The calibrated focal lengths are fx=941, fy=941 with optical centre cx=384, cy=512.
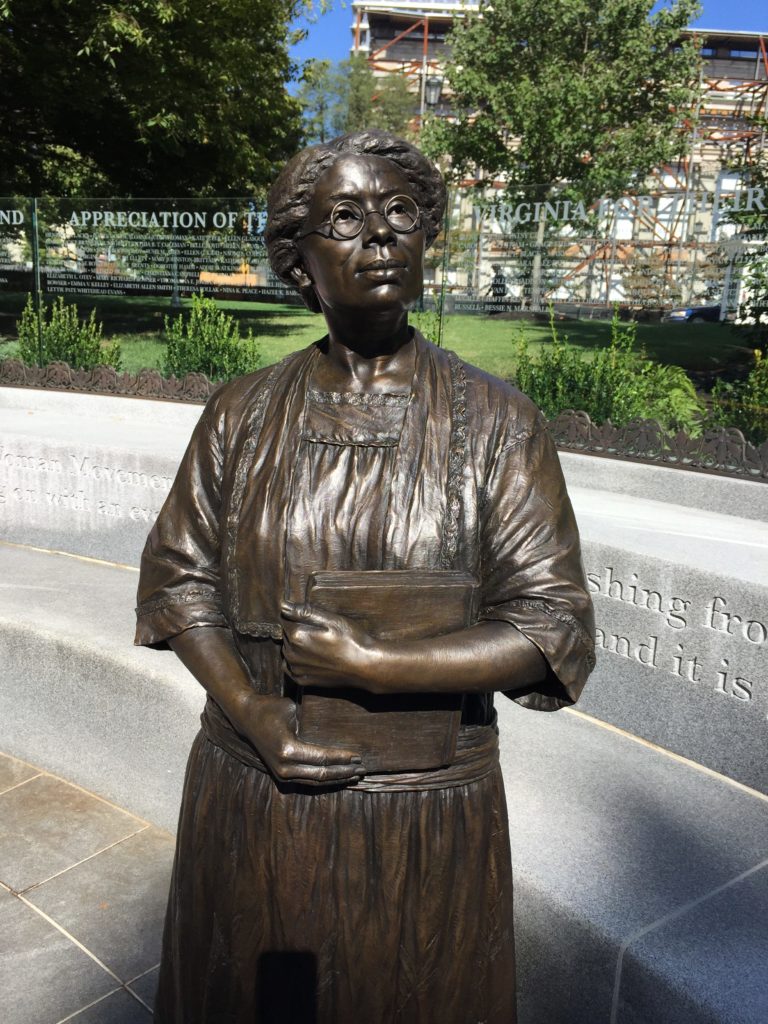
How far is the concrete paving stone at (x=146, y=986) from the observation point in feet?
10.0

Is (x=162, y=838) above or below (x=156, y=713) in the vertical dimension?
below

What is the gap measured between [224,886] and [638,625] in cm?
268

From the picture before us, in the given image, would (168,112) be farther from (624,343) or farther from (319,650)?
(319,650)

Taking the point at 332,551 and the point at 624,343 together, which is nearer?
the point at 332,551

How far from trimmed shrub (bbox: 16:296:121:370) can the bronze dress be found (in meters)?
7.87

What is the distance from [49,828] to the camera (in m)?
4.00

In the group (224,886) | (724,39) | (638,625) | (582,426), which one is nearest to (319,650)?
(224,886)

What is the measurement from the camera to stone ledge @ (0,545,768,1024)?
2490mm

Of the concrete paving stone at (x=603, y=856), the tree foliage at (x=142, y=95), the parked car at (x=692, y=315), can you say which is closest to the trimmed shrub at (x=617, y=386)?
the parked car at (x=692, y=315)

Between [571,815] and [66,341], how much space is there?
7.71 metres

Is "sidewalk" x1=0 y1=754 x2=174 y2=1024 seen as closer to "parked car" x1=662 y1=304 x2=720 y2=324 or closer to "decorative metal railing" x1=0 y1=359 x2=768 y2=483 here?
"decorative metal railing" x1=0 y1=359 x2=768 y2=483

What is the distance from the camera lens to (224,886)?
66.3 inches

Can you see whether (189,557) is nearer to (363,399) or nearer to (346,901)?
(363,399)

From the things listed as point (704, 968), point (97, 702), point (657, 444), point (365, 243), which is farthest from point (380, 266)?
point (657, 444)
